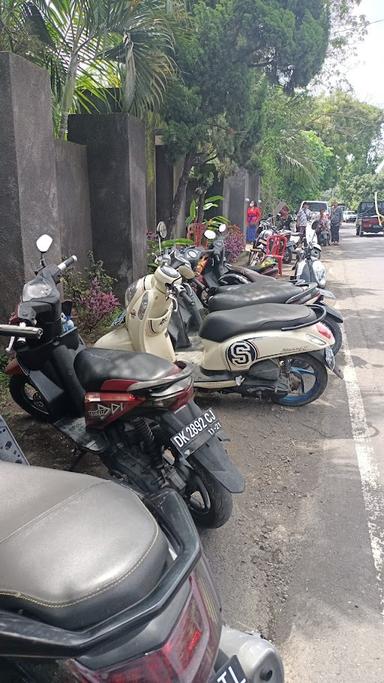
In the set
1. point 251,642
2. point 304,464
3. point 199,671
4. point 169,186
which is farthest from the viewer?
point 169,186

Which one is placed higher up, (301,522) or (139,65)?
(139,65)

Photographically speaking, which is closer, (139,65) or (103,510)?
(103,510)

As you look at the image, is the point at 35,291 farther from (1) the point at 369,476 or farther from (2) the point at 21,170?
(1) the point at 369,476

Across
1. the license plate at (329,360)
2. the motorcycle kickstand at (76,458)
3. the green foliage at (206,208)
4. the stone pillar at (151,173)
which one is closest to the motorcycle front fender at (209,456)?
the motorcycle kickstand at (76,458)

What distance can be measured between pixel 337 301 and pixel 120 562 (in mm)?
8214

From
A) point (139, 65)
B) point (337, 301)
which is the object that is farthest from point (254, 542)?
point (337, 301)

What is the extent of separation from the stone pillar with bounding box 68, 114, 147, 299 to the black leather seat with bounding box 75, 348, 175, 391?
440cm

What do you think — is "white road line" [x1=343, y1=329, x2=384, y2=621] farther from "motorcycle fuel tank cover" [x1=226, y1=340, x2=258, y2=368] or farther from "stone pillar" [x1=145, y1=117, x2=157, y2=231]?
"stone pillar" [x1=145, y1=117, x2=157, y2=231]

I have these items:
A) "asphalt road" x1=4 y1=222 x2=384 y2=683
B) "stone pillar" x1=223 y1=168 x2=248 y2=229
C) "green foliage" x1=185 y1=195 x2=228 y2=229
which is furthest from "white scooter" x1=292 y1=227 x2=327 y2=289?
"stone pillar" x1=223 y1=168 x2=248 y2=229

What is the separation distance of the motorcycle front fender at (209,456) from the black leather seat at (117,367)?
209 millimetres

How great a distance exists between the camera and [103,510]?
1528 millimetres

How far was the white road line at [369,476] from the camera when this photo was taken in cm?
274

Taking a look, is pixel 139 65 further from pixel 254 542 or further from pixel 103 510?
pixel 103 510

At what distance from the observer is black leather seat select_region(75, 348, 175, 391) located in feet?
8.80
